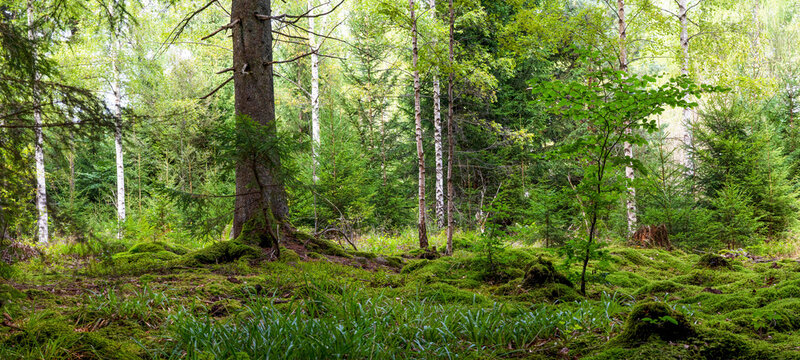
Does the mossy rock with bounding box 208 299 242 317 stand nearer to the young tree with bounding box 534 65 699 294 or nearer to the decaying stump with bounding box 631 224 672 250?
the young tree with bounding box 534 65 699 294

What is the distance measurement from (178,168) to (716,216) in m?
14.2

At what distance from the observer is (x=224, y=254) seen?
518 centimetres

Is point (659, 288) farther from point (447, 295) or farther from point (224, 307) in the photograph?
point (224, 307)

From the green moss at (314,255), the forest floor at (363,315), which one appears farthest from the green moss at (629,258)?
the green moss at (314,255)

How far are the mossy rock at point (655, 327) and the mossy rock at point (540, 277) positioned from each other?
1802mm

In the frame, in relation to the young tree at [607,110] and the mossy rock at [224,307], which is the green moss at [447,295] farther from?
the mossy rock at [224,307]

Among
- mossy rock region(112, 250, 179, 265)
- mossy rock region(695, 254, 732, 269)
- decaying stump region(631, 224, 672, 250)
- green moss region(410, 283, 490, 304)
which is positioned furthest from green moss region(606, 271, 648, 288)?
mossy rock region(112, 250, 179, 265)

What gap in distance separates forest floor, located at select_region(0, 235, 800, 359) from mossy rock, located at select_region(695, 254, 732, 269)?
58 cm

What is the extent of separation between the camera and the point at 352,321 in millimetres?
2875

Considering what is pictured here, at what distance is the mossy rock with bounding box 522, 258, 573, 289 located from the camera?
14.6 ft

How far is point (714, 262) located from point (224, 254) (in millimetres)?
6126

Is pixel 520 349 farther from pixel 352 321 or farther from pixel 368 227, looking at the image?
pixel 368 227

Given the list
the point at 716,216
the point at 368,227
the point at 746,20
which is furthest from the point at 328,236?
the point at 746,20

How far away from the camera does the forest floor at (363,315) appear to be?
8.05ft
